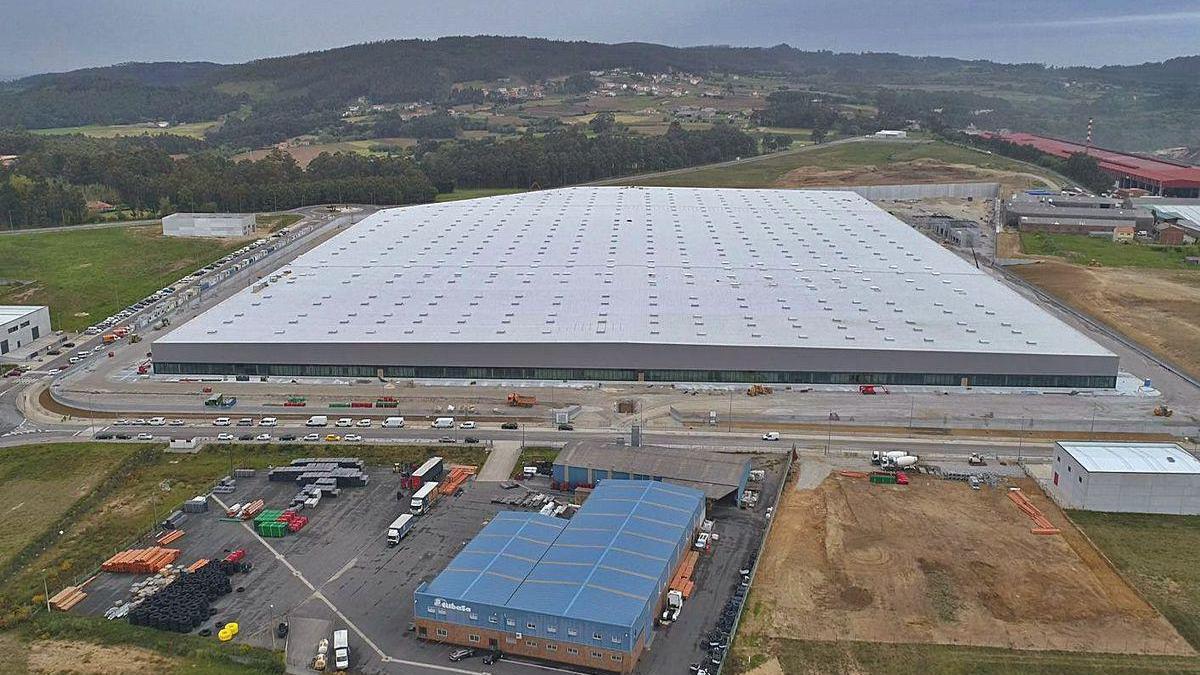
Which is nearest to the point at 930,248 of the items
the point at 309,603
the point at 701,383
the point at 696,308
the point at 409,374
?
the point at 696,308

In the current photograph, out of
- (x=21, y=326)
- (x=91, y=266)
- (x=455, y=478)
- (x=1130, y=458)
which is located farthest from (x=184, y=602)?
(x=91, y=266)

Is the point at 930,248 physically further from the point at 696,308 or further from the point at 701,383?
the point at 701,383

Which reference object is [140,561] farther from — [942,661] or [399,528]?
[942,661]

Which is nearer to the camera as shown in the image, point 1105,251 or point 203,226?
point 1105,251

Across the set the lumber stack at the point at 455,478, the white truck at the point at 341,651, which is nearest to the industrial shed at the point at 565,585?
the white truck at the point at 341,651

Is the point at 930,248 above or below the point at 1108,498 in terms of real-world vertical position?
above

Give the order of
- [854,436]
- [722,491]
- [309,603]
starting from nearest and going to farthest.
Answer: [309,603]
[722,491]
[854,436]
